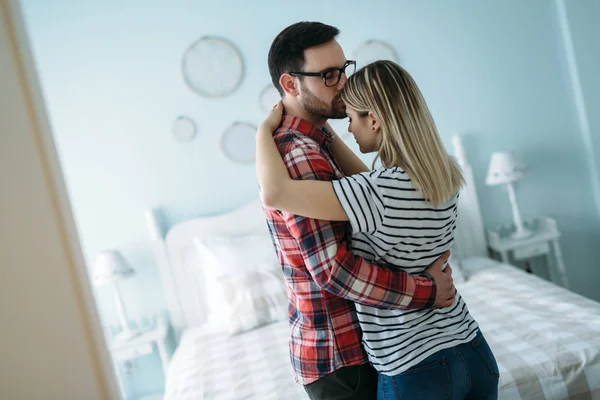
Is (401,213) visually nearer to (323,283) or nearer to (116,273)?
(323,283)

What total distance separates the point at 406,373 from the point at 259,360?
124 centimetres

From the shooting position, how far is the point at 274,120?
3.42 feet

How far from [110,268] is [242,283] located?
69 cm

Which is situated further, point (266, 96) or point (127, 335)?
point (266, 96)

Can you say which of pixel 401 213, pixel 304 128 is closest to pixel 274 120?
pixel 304 128

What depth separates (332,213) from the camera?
2.74ft

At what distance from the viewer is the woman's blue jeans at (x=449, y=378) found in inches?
34.0

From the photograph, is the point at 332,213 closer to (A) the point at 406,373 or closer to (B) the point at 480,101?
(A) the point at 406,373

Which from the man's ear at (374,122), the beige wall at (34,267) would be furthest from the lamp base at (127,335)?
the beige wall at (34,267)

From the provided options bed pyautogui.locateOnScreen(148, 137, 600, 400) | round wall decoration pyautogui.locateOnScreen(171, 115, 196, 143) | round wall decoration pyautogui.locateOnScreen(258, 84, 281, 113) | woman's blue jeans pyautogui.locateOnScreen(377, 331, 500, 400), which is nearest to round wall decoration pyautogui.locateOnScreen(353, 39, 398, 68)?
round wall decoration pyautogui.locateOnScreen(258, 84, 281, 113)

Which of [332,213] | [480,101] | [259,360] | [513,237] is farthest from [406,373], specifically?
[480,101]

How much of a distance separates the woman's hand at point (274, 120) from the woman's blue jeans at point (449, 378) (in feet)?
1.73

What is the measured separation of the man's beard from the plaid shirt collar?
39 mm

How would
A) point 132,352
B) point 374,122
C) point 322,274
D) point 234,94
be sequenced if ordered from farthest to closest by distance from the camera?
point 234,94 < point 132,352 < point 374,122 < point 322,274
